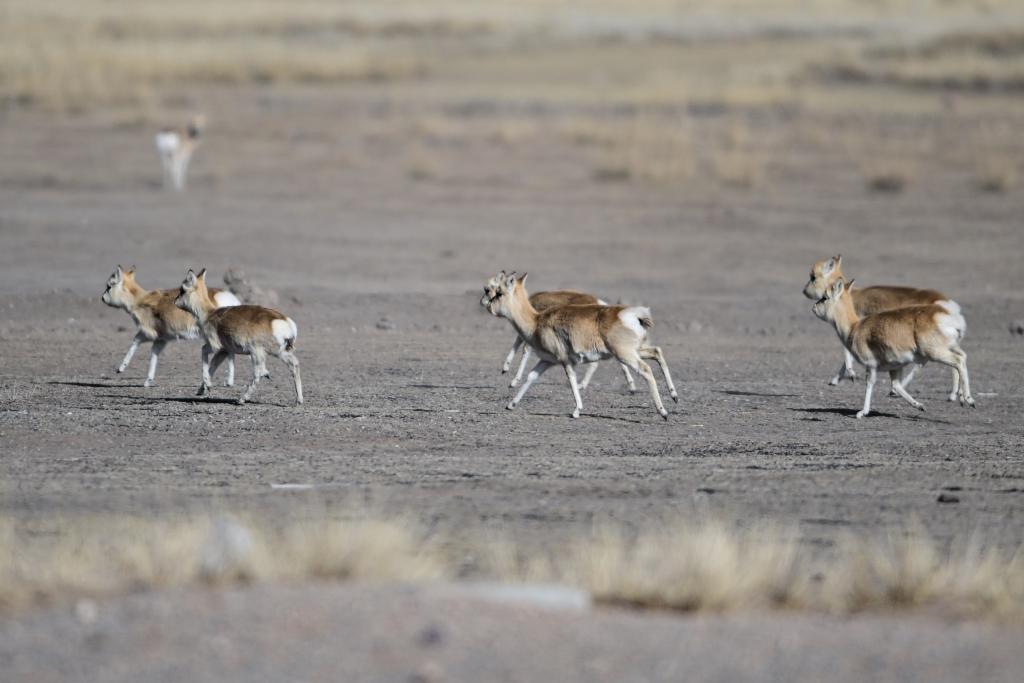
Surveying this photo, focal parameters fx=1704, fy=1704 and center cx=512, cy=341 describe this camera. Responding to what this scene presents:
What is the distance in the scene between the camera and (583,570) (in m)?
9.21

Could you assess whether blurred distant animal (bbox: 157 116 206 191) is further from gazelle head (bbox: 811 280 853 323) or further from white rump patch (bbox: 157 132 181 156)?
gazelle head (bbox: 811 280 853 323)

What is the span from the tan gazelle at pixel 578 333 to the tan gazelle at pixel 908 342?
6.49 ft

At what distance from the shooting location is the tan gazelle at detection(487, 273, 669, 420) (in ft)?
49.5

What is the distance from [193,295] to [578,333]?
390 centimetres

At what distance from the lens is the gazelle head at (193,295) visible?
1645cm

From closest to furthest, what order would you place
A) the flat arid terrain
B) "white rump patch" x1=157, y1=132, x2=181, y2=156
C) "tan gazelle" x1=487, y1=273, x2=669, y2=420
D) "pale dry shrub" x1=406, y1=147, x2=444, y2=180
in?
the flat arid terrain
"tan gazelle" x1=487, y1=273, x2=669, y2=420
"white rump patch" x1=157, y1=132, x2=181, y2=156
"pale dry shrub" x1=406, y1=147, x2=444, y2=180

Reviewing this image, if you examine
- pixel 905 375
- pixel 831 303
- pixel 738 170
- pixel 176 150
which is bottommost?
pixel 905 375

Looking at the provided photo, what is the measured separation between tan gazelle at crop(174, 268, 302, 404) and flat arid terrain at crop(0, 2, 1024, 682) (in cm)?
41

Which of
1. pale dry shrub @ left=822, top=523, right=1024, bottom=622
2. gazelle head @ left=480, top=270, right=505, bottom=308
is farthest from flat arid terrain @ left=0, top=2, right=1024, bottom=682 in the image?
gazelle head @ left=480, top=270, right=505, bottom=308

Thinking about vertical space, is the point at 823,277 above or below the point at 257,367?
above

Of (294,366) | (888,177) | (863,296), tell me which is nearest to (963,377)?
(863,296)

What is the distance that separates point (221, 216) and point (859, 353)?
1677 cm

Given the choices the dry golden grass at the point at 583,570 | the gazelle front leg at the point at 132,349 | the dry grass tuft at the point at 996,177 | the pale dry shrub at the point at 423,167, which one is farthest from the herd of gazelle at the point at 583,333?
the pale dry shrub at the point at 423,167

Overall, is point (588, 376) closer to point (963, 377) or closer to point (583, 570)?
point (963, 377)
